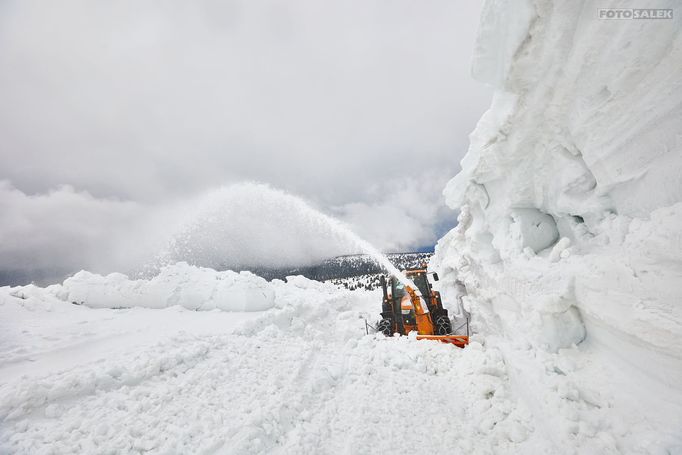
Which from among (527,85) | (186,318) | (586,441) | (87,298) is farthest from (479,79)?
(87,298)

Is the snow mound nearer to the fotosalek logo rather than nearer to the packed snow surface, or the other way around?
the packed snow surface

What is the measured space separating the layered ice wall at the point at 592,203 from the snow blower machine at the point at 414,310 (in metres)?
4.22

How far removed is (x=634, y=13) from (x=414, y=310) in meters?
10.3

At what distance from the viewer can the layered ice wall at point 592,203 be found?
321 centimetres

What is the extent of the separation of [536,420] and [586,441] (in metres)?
1.11

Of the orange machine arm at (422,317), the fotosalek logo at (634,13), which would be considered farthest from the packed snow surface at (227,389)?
the fotosalek logo at (634,13)

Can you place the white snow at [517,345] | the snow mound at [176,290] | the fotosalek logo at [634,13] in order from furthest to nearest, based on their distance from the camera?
1. the snow mound at [176,290]
2. the white snow at [517,345]
3. the fotosalek logo at [634,13]

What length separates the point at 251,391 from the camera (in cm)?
591

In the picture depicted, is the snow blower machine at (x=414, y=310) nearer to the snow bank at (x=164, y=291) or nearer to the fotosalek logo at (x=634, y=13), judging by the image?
the snow bank at (x=164, y=291)

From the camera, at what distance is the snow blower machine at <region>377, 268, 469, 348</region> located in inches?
442

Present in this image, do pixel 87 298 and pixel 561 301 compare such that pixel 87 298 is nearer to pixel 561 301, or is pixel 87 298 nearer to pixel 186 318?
pixel 186 318

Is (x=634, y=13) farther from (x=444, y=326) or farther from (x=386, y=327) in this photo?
(x=386, y=327)

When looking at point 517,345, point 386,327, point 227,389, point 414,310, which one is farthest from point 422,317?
point 227,389

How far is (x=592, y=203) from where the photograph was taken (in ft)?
15.8
